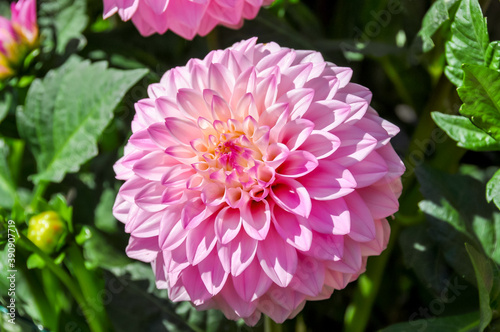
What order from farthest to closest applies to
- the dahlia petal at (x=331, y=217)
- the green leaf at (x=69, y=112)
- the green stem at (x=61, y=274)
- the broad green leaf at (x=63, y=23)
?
the broad green leaf at (x=63, y=23)
the green leaf at (x=69, y=112)
the green stem at (x=61, y=274)
the dahlia petal at (x=331, y=217)

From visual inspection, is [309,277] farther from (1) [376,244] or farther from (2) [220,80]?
(2) [220,80]

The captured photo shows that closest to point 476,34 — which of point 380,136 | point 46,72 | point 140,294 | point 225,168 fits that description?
point 380,136

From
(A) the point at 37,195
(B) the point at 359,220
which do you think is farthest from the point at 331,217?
(A) the point at 37,195

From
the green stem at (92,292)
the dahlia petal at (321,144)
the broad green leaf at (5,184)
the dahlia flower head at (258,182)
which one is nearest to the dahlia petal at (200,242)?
the dahlia flower head at (258,182)

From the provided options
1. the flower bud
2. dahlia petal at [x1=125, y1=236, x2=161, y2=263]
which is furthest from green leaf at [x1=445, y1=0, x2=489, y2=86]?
the flower bud

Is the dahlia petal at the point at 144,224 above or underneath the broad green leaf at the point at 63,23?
above

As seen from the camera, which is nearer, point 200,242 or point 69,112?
point 200,242

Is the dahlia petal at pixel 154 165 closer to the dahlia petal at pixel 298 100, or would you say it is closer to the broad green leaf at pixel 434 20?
the dahlia petal at pixel 298 100

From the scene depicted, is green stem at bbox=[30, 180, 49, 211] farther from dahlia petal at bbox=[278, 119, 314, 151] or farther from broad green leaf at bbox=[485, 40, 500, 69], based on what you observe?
broad green leaf at bbox=[485, 40, 500, 69]
